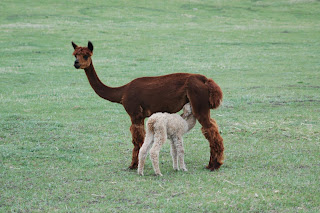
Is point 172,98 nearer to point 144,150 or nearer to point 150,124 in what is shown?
point 150,124

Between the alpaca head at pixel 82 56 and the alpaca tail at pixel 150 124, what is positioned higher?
the alpaca head at pixel 82 56

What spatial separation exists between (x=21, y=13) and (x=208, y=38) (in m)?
16.3

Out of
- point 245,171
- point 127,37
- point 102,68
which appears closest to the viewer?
point 245,171

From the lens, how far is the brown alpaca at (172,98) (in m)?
7.62

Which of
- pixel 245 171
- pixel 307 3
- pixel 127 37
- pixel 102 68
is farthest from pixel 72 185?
pixel 307 3

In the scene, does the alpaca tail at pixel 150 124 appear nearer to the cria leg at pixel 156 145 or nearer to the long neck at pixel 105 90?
the cria leg at pixel 156 145

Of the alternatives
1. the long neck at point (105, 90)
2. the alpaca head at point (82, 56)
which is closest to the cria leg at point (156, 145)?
the long neck at point (105, 90)

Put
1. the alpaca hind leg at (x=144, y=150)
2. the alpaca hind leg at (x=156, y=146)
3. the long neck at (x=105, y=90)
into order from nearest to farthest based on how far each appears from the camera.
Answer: the alpaca hind leg at (x=156, y=146)
the alpaca hind leg at (x=144, y=150)
the long neck at (x=105, y=90)

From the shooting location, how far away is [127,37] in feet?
99.2

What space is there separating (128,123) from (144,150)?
4273mm

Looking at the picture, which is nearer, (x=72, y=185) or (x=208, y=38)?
(x=72, y=185)

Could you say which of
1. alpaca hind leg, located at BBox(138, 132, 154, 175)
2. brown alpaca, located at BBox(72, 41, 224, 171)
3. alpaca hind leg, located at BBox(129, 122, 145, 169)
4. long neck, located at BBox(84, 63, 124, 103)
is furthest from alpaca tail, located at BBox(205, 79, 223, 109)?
long neck, located at BBox(84, 63, 124, 103)

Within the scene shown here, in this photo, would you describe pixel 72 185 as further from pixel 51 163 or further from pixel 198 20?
pixel 198 20

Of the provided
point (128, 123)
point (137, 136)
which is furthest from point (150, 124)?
point (128, 123)
